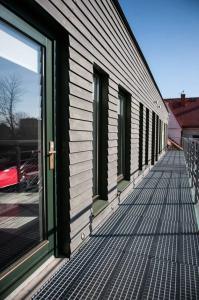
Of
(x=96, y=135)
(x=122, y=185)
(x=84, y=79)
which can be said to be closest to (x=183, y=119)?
(x=122, y=185)

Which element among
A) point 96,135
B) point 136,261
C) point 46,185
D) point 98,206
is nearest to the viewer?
point 46,185

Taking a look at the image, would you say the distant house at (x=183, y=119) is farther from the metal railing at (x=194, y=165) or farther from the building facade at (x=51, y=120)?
the building facade at (x=51, y=120)

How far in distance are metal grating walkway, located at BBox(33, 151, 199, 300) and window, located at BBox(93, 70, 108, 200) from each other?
50 centimetres

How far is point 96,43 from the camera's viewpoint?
10.5 feet

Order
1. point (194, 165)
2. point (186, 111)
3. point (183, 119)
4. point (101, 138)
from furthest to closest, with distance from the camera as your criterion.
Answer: point (186, 111)
point (183, 119)
point (194, 165)
point (101, 138)

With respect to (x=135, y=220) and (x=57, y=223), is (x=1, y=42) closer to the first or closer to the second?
(x=57, y=223)

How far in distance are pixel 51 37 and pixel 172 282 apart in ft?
7.62

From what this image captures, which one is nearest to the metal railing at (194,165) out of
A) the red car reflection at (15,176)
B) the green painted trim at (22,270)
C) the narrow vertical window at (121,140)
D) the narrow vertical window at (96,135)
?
the narrow vertical window at (121,140)

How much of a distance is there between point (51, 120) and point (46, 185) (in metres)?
0.58

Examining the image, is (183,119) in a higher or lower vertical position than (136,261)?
higher

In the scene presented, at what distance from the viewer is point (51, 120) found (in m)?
2.33

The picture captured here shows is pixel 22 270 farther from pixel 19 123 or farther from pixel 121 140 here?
pixel 121 140

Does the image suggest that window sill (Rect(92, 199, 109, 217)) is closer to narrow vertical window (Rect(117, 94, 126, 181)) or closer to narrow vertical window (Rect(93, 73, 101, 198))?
narrow vertical window (Rect(93, 73, 101, 198))

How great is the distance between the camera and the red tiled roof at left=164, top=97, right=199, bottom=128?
2845 cm
